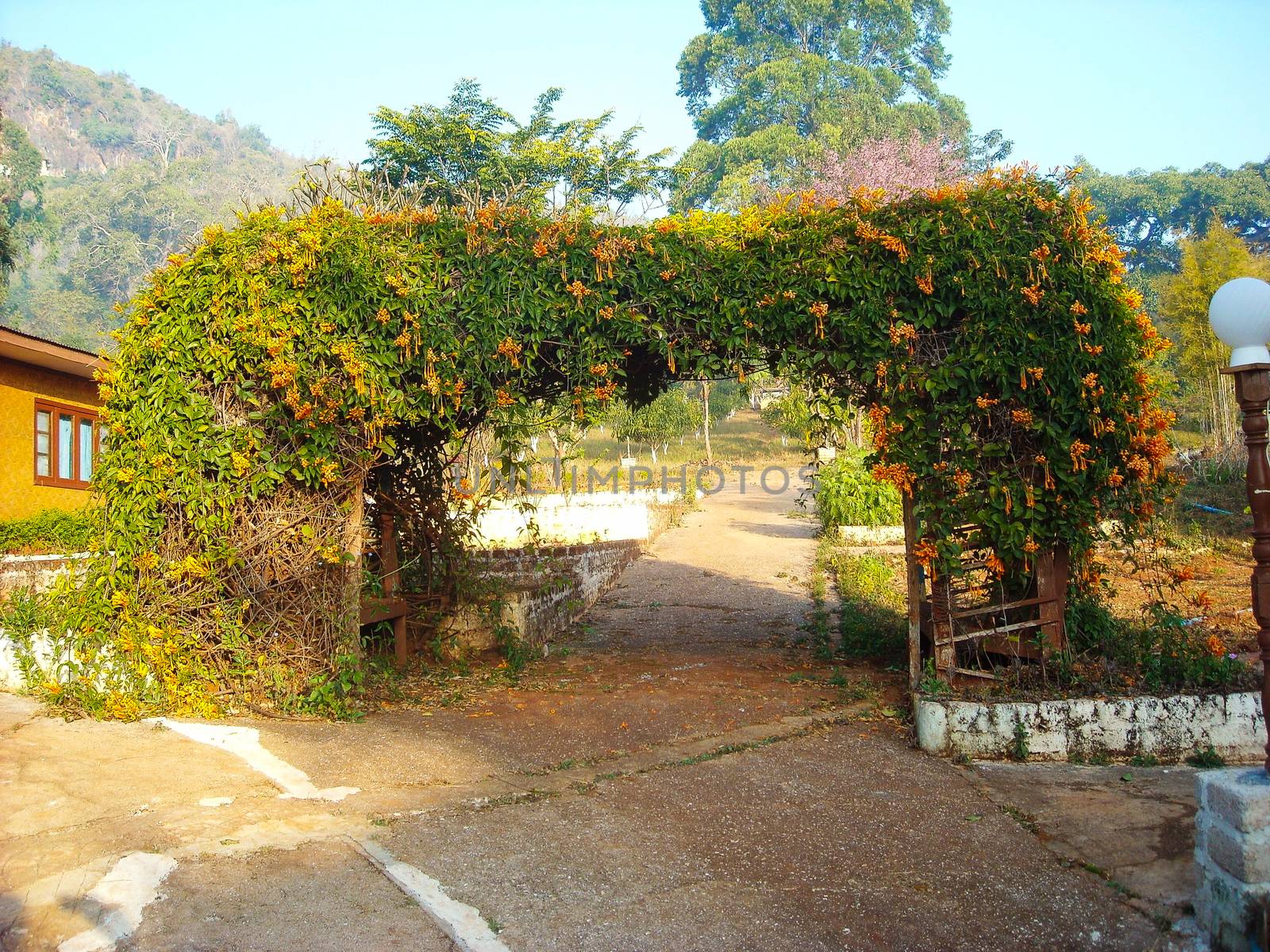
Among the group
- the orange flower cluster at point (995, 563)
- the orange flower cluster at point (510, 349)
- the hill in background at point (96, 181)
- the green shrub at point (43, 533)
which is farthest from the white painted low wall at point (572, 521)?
the orange flower cluster at point (995, 563)

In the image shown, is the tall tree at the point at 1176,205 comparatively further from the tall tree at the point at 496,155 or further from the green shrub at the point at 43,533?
the green shrub at the point at 43,533

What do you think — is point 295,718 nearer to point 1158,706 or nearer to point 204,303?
point 204,303

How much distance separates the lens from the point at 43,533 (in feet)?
47.0

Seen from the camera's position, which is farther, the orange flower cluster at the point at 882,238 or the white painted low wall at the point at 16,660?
the white painted low wall at the point at 16,660

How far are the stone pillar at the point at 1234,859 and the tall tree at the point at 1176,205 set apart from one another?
2040 inches

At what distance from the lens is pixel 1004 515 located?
6609 millimetres

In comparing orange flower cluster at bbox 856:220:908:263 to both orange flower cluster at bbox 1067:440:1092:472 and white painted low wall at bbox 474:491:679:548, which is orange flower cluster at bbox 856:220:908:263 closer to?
orange flower cluster at bbox 1067:440:1092:472

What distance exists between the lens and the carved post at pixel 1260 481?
13.4 ft

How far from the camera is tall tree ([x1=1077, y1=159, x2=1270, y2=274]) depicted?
50.1 meters

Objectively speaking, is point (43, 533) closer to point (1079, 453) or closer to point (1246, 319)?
point (1079, 453)

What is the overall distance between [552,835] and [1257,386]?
3818mm

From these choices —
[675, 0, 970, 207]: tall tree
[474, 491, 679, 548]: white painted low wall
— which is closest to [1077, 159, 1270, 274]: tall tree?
[675, 0, 970, 207]: tall tree

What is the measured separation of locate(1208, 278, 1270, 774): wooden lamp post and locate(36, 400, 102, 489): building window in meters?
15.2

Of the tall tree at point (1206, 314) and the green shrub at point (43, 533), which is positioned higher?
the tall tree at point (1206, 314)
